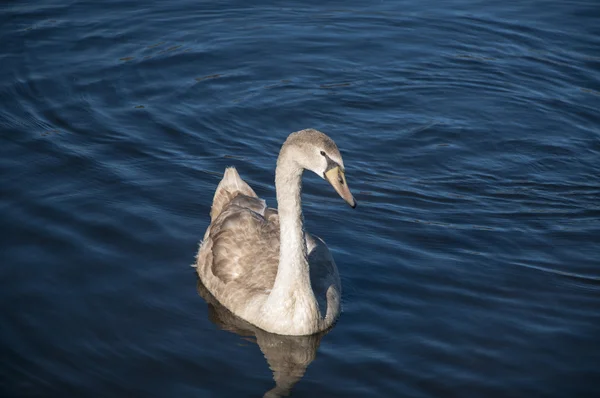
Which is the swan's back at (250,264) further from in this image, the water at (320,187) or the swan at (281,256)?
the water at (320,187)

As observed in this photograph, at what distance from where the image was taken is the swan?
8969 mm

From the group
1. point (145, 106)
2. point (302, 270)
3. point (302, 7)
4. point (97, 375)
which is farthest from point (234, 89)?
point (97, 375)

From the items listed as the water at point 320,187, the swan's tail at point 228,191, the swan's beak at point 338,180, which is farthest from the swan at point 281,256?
the water at point 320,187

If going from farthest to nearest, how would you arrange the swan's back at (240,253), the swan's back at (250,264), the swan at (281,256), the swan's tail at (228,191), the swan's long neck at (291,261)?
the swan's tail at (228,191) → the swan's back at (240,253) → the swan's back at (250,264) → the swan's long neck at (291,261) → the swan at (281,256)

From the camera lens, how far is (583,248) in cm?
1136

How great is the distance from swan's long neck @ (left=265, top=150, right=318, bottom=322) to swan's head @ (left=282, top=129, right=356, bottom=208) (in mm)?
405

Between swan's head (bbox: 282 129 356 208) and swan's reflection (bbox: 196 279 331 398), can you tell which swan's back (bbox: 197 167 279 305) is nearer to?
swan's reflection (bbox: 196 279 331 398)

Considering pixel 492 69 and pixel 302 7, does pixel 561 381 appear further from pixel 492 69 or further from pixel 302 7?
pixel 302 7

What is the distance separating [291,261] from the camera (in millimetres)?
9523

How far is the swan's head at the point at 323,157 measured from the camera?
876cm

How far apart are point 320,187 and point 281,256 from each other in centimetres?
338

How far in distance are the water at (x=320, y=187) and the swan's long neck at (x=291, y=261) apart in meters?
0.38

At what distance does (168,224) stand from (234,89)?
4619mm

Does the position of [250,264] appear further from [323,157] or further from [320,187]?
[320,187]
